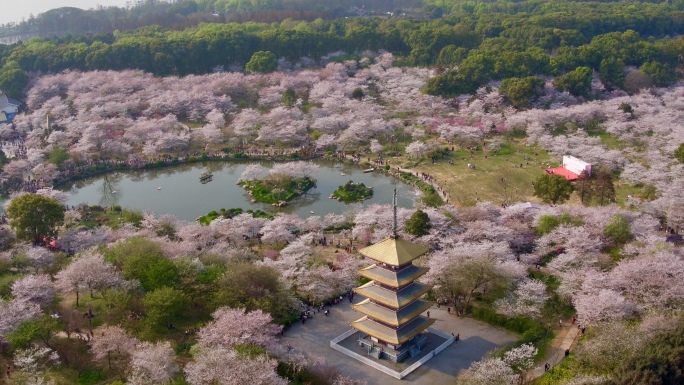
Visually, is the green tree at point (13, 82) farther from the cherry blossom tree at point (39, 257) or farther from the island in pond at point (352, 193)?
the island in pond at point (352, 193)

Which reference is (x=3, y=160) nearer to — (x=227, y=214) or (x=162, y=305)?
(x=227, y=214)

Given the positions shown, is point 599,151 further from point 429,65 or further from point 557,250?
point 429,65

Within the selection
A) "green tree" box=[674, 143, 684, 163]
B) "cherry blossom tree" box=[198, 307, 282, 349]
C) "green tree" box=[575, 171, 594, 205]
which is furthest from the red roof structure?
"cherry blossom tree" box=[198, 307, 282, 349]

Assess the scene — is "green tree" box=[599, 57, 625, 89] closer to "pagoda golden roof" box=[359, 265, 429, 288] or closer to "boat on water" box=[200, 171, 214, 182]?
"boat on water" box=[200, 171, 214, 182]

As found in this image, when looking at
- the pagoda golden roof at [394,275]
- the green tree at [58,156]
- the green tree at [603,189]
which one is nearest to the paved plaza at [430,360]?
the pagoda golden roof at [394,275]

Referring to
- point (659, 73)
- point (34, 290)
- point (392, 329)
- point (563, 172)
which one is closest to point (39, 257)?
point (34, 290)

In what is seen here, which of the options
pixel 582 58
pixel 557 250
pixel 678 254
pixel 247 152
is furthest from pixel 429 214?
pixel 582 58

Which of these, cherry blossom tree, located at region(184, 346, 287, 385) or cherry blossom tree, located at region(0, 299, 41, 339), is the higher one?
cherry blossom tree, located at region(0, 299, 41, 339)
